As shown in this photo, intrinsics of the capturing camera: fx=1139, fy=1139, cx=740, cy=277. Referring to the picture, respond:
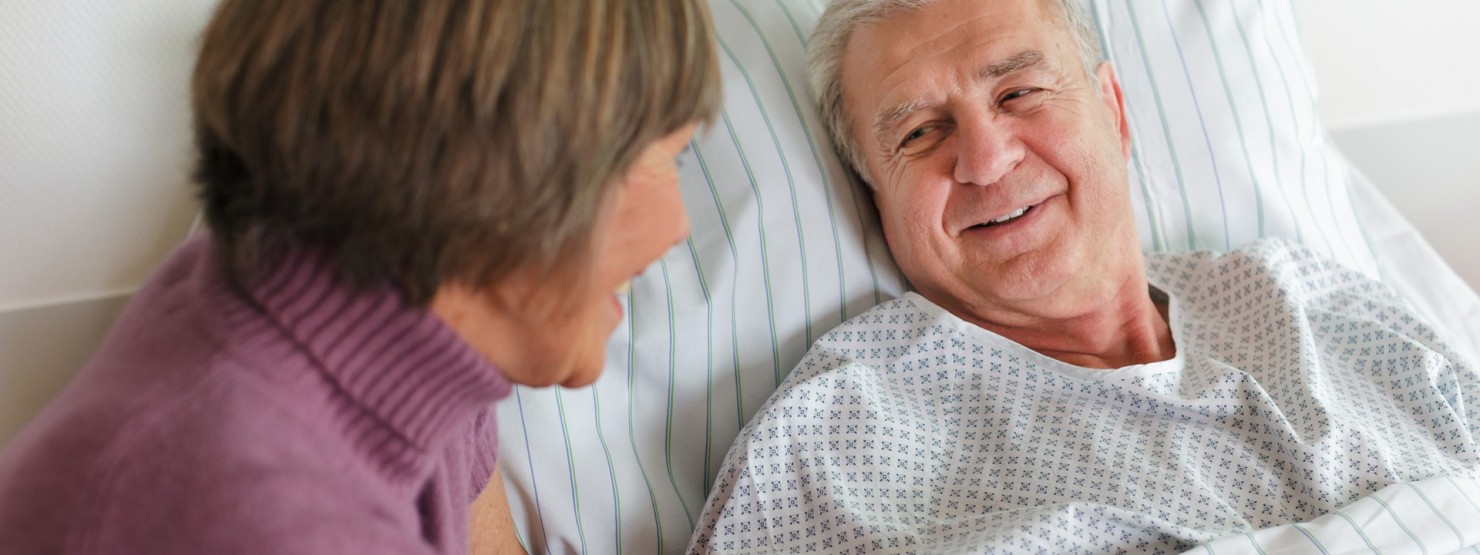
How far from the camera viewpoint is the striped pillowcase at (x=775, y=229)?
4.44 feet

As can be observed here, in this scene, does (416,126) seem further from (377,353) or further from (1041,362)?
(1041,362)

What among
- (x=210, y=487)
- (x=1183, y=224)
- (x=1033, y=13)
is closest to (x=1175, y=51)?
(x=1183, y=224)

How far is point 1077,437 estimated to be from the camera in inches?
52.0

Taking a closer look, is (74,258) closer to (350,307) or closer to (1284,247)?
(350,307)

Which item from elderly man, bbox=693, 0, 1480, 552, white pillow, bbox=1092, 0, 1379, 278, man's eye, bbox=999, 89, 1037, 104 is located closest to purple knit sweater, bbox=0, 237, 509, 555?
elderly man, bbox=693, 0, 1480, 552

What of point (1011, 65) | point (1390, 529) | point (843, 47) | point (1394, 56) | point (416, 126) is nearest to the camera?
point (416, 126)

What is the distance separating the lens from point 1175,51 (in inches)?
71.9

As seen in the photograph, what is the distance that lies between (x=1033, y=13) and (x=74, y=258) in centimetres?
116

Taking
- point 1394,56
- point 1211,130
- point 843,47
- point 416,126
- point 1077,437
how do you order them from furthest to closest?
point 1394,56, point 1211,130, point 843,47, point 1077,437, point 416,126

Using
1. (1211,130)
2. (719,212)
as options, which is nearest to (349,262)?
(719,212)

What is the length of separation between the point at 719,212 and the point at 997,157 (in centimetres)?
36

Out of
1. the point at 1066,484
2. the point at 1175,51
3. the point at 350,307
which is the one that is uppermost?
the point at 350,307

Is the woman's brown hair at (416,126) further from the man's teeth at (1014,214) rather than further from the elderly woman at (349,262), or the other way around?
the man's teeth at (1014,214)

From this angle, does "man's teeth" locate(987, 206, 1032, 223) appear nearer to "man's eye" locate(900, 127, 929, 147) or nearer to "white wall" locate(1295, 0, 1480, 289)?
"man's eye" locate(900, 127, 929, 147)
